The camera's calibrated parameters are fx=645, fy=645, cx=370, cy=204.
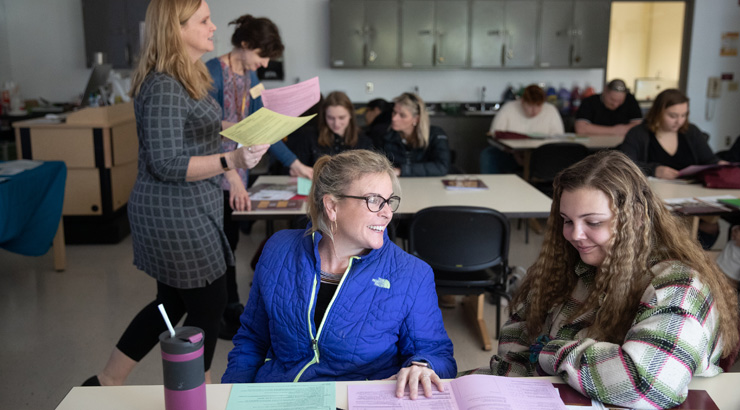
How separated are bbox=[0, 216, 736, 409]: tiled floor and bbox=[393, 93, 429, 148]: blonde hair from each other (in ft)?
3.60

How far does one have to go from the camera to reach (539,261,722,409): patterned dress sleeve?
1.22m

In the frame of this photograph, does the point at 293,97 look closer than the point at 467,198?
Yes

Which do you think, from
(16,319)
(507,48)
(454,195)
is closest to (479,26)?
(507,48)

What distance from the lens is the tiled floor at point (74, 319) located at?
2898 millimetres

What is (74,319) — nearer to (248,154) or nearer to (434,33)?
(248,154)

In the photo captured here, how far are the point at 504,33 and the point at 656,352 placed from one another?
22.3 feet

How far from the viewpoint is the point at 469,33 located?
7520 millimetres

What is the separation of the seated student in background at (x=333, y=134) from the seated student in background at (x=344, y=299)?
2212mm

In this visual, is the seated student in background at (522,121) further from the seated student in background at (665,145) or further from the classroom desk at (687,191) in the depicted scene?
the classroom desk at (687,191)

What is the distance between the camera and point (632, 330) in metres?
1.29

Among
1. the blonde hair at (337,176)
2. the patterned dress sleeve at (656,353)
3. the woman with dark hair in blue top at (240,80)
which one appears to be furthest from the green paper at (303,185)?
the patterned dress sleeve at (656,353)

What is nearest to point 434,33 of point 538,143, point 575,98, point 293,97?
point 575,98

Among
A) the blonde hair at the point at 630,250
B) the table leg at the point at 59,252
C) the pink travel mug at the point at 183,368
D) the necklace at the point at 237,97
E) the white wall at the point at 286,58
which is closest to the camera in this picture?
the pink travel mug at the point at 183,368

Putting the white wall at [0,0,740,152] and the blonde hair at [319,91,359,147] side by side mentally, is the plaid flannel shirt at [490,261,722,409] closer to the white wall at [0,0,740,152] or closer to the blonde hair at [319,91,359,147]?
the blonde hair at [319,91,359,147]
